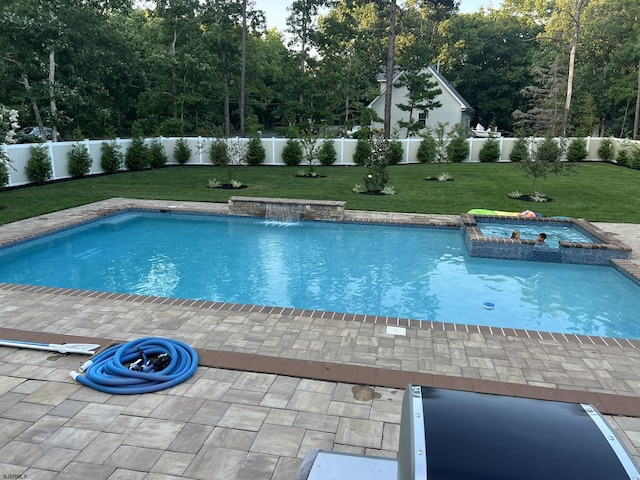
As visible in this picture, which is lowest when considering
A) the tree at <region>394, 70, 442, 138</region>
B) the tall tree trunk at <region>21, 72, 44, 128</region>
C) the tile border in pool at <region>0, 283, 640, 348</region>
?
the tile border in pool at <region>0, 283, 640, 348</region>

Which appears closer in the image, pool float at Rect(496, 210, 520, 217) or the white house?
pool float at Rect(496, 210, 520, 217)

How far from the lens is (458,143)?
2320cm

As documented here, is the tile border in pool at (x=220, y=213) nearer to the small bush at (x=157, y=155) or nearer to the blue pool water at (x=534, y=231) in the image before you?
the blue pool water at (x=534, y=231)

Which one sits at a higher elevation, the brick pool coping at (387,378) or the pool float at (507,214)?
the pool float at (507,214)

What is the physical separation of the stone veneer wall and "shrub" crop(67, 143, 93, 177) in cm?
823

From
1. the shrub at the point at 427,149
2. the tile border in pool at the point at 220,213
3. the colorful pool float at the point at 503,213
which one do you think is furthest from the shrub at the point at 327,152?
the colorful pool float at the point at 503,213

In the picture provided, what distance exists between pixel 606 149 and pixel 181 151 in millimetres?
20959

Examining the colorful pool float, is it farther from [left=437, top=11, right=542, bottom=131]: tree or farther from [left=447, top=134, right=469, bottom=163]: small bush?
[left=437, top=11, right=542, bottom=131]: tree

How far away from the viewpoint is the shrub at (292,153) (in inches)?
873

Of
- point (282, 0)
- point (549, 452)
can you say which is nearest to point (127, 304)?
point (549, 452)

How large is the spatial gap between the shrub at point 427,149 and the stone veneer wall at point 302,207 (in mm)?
12126

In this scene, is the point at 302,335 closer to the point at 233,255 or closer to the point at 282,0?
the point at 233,255

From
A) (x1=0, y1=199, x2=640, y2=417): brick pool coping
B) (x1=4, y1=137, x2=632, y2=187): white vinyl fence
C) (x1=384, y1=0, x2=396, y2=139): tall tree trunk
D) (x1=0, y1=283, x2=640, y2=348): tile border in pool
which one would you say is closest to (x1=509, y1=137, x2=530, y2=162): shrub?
(x1=4, y1=137, x2=632, y2=187): white vinyl fence

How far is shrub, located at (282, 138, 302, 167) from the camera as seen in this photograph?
873 inches
